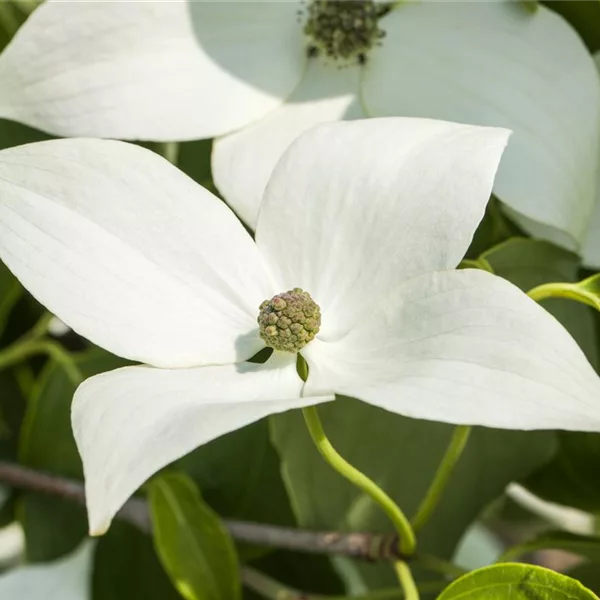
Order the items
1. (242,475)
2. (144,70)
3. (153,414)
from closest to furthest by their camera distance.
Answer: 1. (153,414)
2. (144,70)
3. (242,475)

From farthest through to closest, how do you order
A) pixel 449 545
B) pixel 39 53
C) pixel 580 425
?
pixel 449 545 → pixel 39 53 → pixel 580 425

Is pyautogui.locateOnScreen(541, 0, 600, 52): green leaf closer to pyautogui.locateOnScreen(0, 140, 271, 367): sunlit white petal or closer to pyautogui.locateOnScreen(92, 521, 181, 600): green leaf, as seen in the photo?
pyautogui.locateOnScreen(0, 140, 271, 367): sunlit white petal

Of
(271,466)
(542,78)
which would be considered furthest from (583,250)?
(271,466)

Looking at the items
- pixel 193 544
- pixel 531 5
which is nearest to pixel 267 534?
pixel 193 544

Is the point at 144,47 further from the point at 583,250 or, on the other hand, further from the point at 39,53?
the point at 583,250

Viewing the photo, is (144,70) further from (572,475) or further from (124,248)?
(572,475)

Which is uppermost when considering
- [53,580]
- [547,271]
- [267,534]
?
[547,271]
